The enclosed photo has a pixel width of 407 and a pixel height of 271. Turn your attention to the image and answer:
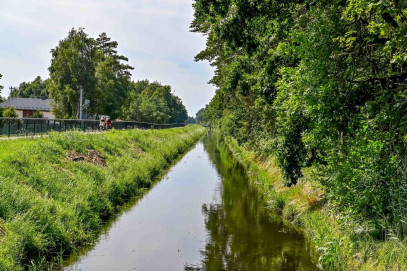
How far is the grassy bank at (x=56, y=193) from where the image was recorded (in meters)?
8.55

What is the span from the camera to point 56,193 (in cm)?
1177

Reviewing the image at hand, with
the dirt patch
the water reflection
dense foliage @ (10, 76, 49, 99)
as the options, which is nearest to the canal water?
the water reflection

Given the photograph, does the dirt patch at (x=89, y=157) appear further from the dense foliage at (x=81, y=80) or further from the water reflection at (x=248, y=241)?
the dense foliage at (x=81, y=80)

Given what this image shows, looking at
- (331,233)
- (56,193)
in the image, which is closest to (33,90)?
(56,193)

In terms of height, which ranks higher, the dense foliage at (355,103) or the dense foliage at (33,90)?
the dense foliage at (33,90)

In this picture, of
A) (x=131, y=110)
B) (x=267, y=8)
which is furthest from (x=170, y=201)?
(x=131, y=110)

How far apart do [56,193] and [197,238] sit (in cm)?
454

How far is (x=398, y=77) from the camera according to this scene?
25.7ft

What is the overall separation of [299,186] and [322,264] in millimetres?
5924

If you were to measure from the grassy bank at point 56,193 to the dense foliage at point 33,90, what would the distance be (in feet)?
309

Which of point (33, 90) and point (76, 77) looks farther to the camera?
point (33, 90)

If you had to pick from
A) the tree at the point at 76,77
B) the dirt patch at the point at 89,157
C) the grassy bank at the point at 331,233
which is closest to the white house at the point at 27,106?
the tree at the point at 76,77

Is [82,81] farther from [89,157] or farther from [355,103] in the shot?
[355,103]

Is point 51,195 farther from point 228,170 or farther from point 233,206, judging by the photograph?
point 228,170
